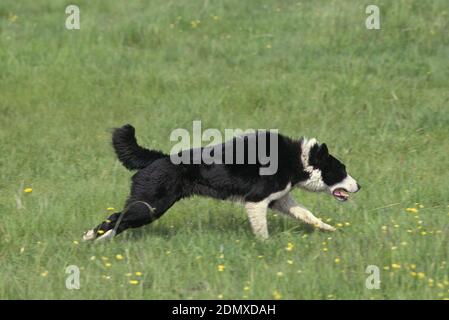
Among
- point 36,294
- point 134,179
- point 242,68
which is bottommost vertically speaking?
point 36,294

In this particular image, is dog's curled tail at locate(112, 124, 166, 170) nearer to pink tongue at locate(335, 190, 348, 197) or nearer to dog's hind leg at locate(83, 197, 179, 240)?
dog's hind leg at locate(83, 197, 179, 240)

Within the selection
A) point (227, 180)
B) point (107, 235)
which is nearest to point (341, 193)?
point (227, 180)

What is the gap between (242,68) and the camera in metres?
11.3

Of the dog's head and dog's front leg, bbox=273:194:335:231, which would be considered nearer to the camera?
dog's front leg, bbox=273:194:335:231

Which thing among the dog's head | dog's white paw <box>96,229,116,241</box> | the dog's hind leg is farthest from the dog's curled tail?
the dog's head

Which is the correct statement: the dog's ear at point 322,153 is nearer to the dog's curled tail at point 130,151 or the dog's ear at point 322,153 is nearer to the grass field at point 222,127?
the grass field at point 222,127

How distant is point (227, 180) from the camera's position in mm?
6758

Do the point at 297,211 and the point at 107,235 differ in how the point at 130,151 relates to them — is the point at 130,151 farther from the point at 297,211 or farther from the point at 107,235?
the point at 297,211

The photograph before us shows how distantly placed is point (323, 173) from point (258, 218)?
2.39 ft

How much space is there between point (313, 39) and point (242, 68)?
109 cm

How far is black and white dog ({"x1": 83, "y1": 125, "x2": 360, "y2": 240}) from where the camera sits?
6633 mm

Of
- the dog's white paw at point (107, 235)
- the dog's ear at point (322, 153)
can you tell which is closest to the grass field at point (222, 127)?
the dog's white paw at point (107, 235)

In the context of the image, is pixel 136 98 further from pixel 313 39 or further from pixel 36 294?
pixel 36 294

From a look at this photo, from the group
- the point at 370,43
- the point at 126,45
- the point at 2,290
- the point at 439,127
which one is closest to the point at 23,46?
the point at 126,45
